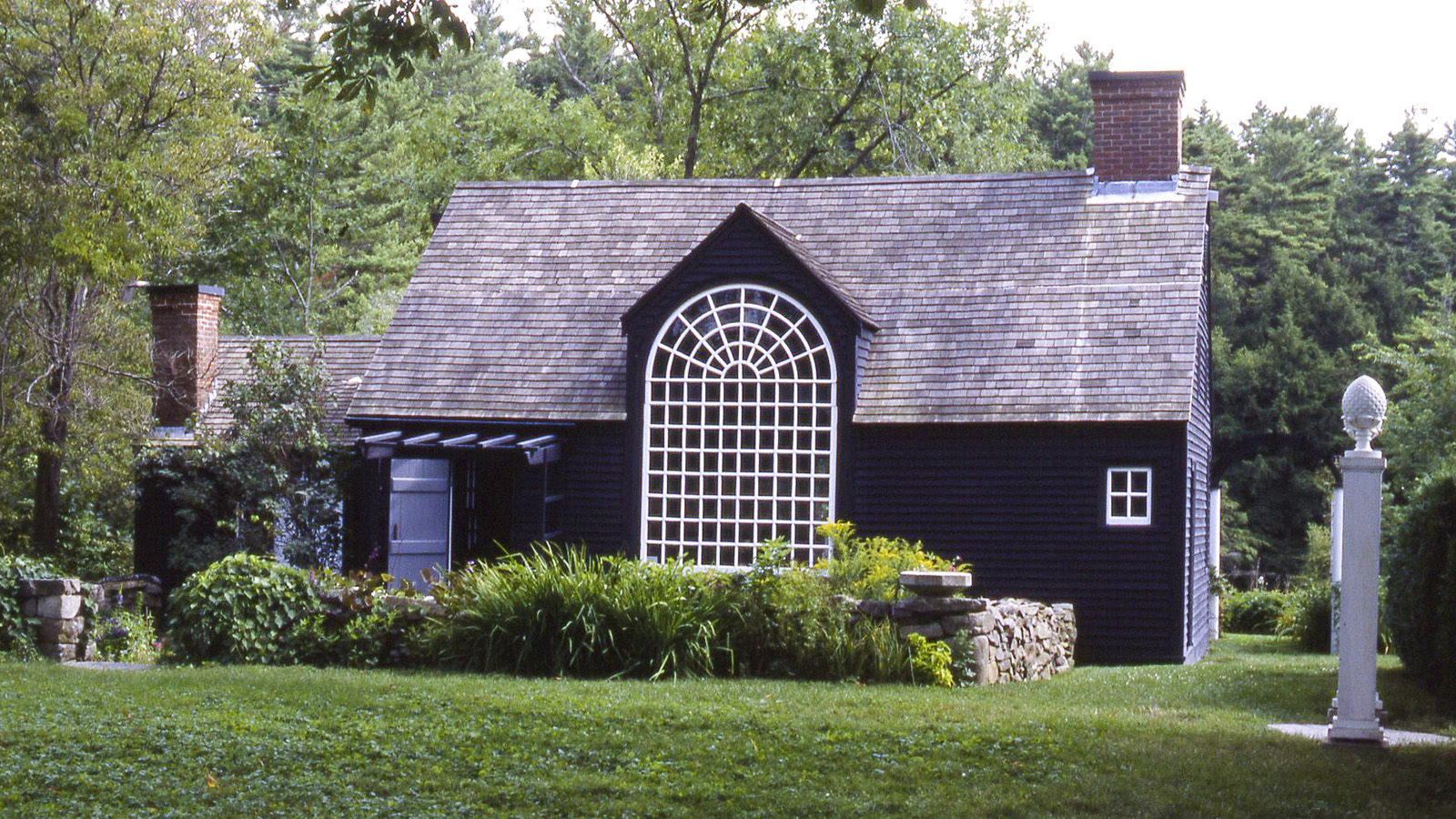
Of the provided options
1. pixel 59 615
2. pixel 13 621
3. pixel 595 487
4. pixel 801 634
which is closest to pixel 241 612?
pixel 59 615

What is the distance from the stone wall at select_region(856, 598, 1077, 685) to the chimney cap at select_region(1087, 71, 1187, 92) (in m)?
7.27

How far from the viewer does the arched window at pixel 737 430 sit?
16.7m

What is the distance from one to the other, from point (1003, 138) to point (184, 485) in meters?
20.1

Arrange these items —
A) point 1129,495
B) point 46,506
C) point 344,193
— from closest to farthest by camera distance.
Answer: point 1129,495
point 46,506
point 344,193

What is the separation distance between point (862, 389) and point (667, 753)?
29.8 feet

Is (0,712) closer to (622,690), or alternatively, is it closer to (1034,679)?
(622,690)

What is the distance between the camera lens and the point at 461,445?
55.0 ft

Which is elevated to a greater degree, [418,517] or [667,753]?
[418,517]

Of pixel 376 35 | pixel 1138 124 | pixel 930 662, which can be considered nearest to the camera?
pixel 376 35

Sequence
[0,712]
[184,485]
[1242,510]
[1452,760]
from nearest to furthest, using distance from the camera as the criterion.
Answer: [1452,760] < [0,712] < [184,485] < [1242,510]

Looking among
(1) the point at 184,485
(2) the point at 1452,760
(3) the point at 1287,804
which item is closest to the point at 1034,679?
(2) the point at 1452,760

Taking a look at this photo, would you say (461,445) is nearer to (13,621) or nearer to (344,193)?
(13,621)

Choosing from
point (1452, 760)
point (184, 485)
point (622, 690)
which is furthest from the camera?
point (184, 485)

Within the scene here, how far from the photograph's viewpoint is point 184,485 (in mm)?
17266
